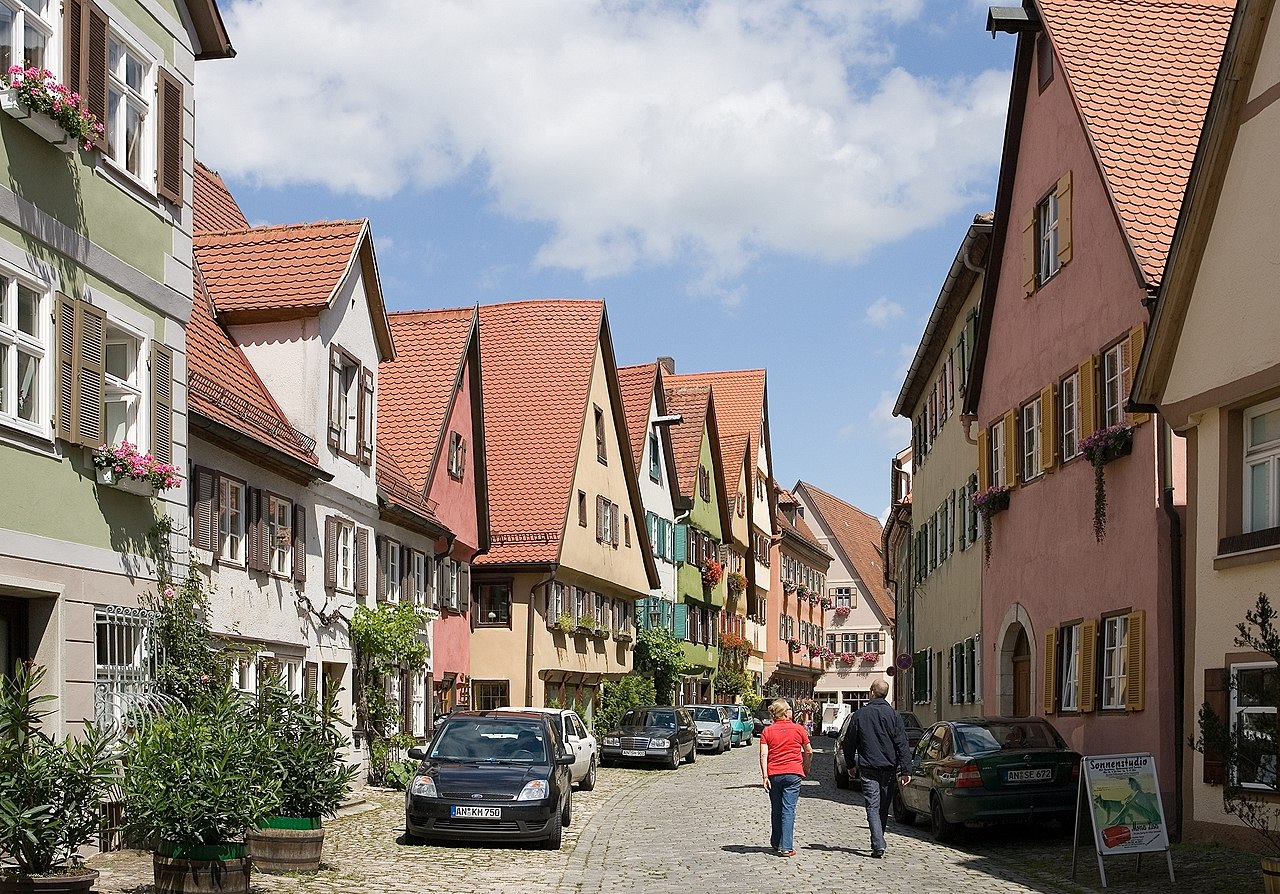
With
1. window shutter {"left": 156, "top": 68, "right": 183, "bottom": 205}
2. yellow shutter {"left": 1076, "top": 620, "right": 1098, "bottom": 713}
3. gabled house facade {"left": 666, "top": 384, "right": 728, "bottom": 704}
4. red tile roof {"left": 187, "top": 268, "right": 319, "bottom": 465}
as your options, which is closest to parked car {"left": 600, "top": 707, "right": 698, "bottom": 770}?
gabled house facade {"left": 666, "top": 384, "right": 728, "bottom": 704}

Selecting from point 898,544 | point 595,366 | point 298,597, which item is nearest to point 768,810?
point 298,597

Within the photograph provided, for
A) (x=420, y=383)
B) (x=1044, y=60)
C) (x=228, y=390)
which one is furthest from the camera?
(x=420, y=383)

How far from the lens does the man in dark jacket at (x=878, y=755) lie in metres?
17.1

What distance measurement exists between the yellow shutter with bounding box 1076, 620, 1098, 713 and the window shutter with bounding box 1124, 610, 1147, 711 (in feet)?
4.40

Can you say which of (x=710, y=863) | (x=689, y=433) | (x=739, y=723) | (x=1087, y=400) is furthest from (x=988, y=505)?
(x=689, y=433)

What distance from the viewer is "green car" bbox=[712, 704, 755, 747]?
173ft

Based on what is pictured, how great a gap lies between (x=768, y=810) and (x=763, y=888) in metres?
10.0

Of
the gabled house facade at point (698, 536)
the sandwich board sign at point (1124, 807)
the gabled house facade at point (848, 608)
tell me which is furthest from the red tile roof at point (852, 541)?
the sandwich board sign at point (1124, 807)

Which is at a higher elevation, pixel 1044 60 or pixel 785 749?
pixel 1044 60

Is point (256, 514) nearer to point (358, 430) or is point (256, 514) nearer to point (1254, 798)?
point (358, 430)

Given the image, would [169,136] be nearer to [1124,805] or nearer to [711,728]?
[1124,805]

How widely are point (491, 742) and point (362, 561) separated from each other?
7.90 meters

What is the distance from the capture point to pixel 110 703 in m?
15.5

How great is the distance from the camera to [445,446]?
32.4m
